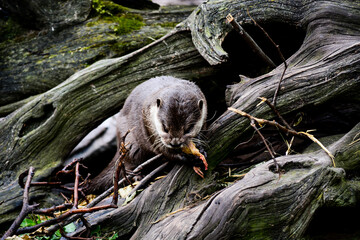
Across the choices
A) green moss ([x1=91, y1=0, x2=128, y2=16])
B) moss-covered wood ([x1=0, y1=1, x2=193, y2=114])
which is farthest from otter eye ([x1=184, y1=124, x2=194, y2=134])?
green moss ([x1=91, y1=0, x2=128, y2=16])

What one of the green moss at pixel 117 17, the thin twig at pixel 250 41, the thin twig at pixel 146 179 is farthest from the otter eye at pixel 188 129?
the green moss at pixel 117 17

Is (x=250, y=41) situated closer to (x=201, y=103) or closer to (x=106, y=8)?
(x=201, y=103)

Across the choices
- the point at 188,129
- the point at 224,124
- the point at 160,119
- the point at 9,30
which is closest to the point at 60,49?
the point at 9,30

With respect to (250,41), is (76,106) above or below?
below

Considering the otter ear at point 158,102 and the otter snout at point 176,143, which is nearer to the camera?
the otter snout at point 176,143

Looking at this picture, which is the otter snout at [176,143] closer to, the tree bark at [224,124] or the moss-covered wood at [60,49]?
the tree bark at [224,124]

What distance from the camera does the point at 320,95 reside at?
3414 mm

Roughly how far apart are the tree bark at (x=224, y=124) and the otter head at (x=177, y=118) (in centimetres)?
25

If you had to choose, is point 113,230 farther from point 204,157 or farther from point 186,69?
point 186,69

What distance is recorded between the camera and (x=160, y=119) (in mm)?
3328

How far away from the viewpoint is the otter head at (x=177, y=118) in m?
3.24

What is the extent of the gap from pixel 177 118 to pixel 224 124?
1.60 ft

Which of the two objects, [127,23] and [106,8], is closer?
[127,23]

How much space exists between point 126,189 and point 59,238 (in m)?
0.89
